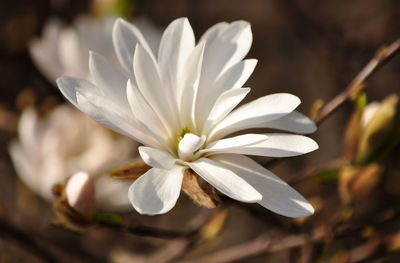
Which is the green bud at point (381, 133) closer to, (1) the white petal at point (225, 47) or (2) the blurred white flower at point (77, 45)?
(1) the white petal at point (225, 47)

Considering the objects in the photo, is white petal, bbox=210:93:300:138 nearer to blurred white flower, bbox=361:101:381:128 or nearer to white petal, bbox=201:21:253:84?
white petal, bbox=201:21:253:84

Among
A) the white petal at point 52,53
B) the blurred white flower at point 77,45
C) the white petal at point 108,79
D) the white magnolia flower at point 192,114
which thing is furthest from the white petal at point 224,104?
the white petal at point 52,53

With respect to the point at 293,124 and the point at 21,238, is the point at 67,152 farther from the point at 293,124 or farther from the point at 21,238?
the point at 293,124

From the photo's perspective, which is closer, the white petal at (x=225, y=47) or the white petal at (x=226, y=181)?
the white petal at (x=226, y=181)

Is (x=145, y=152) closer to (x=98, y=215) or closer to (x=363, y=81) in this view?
(x=98, y=215)

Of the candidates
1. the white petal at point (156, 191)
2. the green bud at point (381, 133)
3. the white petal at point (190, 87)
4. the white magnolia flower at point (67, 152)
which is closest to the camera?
the white petal at point (156, 191)

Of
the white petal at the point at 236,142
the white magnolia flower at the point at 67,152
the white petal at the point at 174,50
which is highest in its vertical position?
the white magnolia flower at the point at 67,152

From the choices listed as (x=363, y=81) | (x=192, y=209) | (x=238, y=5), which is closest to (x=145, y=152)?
(x=363, y=81)

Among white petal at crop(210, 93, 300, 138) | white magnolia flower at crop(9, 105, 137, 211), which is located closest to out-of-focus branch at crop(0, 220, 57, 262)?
white magnolia flower at crop(9, 105, 137, 211)

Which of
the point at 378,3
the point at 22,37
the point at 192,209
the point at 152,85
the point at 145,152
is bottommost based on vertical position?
the point at 145,152
